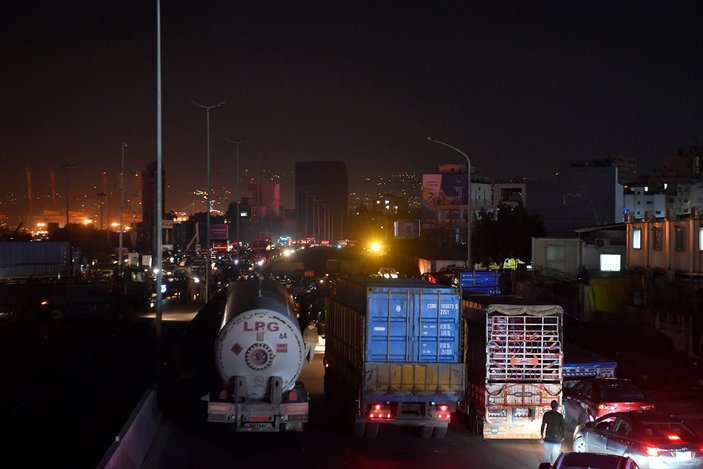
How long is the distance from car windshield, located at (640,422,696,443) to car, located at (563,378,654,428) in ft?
12.6

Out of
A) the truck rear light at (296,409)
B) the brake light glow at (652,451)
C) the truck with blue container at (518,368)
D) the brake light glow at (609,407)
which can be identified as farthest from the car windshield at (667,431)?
the truck rear light at (296,409)

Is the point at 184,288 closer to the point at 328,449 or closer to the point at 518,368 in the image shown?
the point at 328,449

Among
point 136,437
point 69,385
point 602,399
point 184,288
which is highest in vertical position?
point 602,399

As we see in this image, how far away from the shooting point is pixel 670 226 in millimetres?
46094

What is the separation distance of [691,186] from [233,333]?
4164 inches

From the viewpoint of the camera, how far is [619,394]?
1898 centimetres

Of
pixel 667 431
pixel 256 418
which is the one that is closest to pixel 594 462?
pixel 667 431

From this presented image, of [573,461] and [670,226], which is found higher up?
[670,226]

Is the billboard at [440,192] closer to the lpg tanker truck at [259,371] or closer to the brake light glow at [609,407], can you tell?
the brake light glow at [609,407]

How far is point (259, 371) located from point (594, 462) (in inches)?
374

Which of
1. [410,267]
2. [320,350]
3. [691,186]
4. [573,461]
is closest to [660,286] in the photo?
[320,350]

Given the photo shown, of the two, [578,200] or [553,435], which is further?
[578,200]

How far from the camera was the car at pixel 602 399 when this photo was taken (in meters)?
18.7

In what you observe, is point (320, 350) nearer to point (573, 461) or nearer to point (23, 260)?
point (573, 461)
